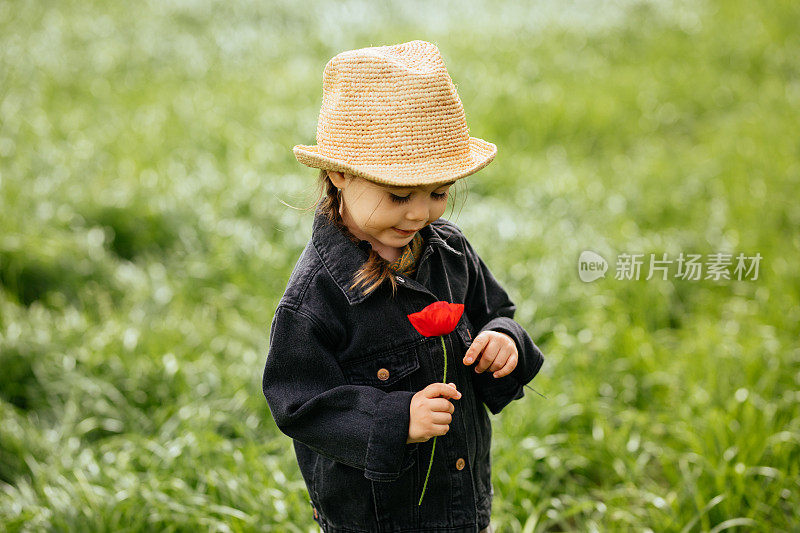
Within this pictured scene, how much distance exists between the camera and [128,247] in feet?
15.2

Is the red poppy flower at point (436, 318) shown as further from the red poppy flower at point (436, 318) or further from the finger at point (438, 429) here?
the finger at point (438, 429)

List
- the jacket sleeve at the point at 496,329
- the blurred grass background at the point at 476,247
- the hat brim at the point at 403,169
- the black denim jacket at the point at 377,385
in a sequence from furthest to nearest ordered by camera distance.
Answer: the blurred grass background at the point at 476,247 < the jacket sleeve at the point at 496,329 < the black denim jacket at the point at 377,385 < the hat brim at the point at 403,169

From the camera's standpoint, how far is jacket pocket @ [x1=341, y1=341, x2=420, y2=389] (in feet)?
5.40

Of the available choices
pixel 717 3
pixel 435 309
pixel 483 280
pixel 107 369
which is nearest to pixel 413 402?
pixel 435 309

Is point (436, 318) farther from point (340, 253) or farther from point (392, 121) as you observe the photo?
point (392, 121)

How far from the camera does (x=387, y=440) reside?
152 centimetres

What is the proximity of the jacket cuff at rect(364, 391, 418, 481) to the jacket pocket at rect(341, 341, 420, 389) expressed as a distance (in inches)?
4.1

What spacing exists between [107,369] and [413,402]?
234 cm

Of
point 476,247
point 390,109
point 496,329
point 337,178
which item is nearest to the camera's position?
point 390,109

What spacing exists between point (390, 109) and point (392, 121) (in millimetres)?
24

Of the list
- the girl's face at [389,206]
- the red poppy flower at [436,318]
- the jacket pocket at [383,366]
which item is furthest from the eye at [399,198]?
the jacket pocket at [383,366]

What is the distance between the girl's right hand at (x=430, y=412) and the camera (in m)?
1.50

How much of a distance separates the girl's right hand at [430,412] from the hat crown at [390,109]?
47 centimetres

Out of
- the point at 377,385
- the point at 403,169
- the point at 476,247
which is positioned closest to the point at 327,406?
the point at 377,385
